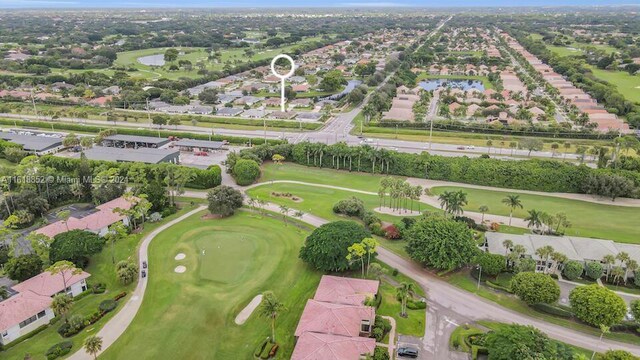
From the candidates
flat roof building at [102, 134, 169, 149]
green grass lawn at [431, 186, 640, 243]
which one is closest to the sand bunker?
green grass lawn at [431, 186, 640, 243]

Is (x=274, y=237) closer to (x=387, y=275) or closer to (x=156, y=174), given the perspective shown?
(x=387, y=275)

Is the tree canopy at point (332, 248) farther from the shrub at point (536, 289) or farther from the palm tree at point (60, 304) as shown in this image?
the palm tree at point (60, 304)

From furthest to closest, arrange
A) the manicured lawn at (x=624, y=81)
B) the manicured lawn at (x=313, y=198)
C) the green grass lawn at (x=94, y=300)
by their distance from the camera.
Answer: the manicured lawn at (x=624, y=81) → the manicured lawn at (x=313, y=198) → the green grass lawn at (x=94, y=300)

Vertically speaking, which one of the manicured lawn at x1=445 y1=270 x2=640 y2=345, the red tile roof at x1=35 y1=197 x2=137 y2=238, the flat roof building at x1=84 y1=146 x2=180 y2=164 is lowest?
the manicured lawn at x1=445 y1=270 x2=640 y2=345

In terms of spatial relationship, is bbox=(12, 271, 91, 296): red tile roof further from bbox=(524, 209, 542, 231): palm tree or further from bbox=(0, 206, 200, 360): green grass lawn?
bbox=(524, 209, 542, 231): palm tree

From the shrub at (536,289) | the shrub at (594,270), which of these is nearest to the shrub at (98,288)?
the shrub at (536,289)

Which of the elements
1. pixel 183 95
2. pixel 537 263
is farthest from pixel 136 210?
pixel 183 95
